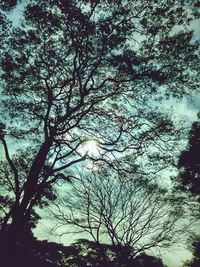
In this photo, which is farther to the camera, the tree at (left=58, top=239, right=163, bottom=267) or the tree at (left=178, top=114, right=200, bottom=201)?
the tree at (left=58, top=239, right=163, bottom=267)

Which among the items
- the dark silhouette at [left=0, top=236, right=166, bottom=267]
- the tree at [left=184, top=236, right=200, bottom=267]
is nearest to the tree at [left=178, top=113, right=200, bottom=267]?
the tree at [left=184, top=236, right=200, bottom=267]

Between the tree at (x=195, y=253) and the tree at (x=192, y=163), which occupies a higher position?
the tree at (x=192, y=163)

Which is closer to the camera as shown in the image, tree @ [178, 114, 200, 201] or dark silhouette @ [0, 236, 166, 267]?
tree @ [178, 114, 200, 201]

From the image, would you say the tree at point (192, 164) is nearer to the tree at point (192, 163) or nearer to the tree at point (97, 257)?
the tree at point (192, 163)

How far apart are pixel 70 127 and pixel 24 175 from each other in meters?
8.62

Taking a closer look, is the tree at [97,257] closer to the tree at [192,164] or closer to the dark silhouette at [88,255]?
the dark silhouette at [88,255]

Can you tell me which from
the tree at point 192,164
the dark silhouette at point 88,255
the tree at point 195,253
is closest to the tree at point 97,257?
the dark silhouette at point 88,255

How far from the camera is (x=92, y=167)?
18.9 meters

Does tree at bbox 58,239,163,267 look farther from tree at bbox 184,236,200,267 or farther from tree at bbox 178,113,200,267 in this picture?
tree at bbox 178,113,200,267

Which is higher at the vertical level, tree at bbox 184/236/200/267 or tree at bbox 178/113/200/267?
tree at bbox 178/113/200/267

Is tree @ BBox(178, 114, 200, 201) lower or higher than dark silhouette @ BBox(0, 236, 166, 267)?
higher

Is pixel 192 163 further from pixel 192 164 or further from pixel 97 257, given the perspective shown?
pixel 97 257

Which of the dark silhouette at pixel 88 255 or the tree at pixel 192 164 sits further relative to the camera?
the dark silhouette at pixel 88 255

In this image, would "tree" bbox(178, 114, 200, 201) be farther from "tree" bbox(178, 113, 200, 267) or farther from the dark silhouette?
the dark silhouette
